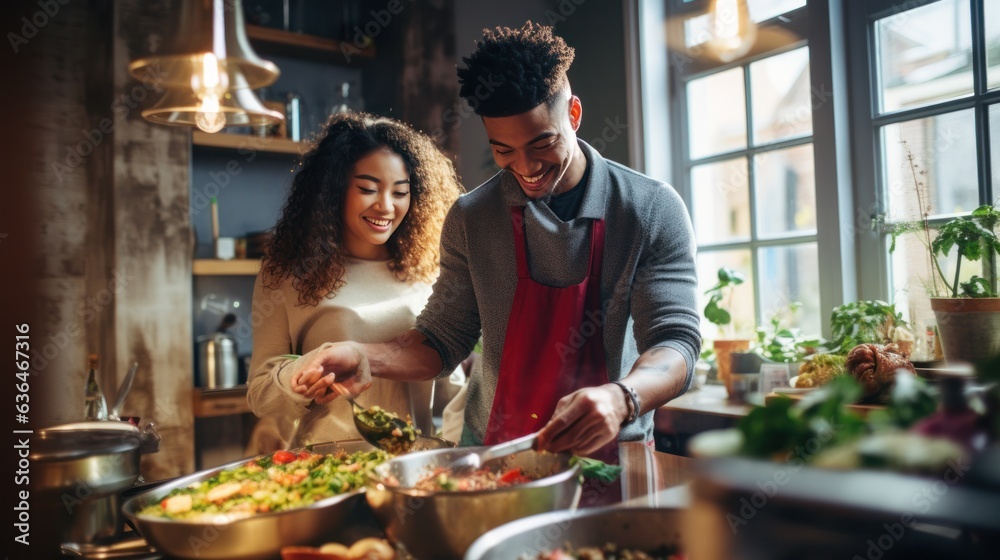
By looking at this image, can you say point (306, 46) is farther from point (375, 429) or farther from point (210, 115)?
point (375, 429)

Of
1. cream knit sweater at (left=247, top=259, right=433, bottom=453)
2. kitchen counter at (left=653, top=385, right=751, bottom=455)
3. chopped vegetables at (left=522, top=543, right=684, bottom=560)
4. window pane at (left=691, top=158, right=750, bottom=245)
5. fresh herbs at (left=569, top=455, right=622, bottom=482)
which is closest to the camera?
chopped vegetables at (left=522, top=543, right=684, bottom=560)

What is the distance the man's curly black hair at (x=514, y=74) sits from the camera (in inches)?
63.2

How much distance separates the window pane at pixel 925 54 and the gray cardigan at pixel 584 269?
1.57 m

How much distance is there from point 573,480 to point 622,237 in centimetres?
79

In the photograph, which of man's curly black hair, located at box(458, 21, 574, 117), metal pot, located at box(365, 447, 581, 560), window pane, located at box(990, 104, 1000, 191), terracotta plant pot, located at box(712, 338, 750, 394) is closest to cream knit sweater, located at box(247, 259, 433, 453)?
man's curly black hair, located at box(458, 21, 574, 117)

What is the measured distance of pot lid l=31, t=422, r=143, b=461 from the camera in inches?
56.2

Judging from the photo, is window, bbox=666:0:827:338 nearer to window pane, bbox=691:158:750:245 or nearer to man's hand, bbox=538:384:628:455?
window pane, bbox=691:158:750:245

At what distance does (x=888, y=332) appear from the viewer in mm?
2604

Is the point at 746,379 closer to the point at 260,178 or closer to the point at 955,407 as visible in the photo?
the point at 955,407

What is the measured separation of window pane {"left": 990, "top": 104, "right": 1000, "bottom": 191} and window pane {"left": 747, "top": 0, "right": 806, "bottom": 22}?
881mm

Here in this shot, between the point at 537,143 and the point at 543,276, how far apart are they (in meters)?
0.33

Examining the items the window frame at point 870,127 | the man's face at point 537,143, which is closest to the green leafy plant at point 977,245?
the window frame at point 870,127

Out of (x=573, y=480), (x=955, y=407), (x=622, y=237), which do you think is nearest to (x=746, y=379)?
(x=622, y=237)

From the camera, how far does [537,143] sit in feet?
5.43
